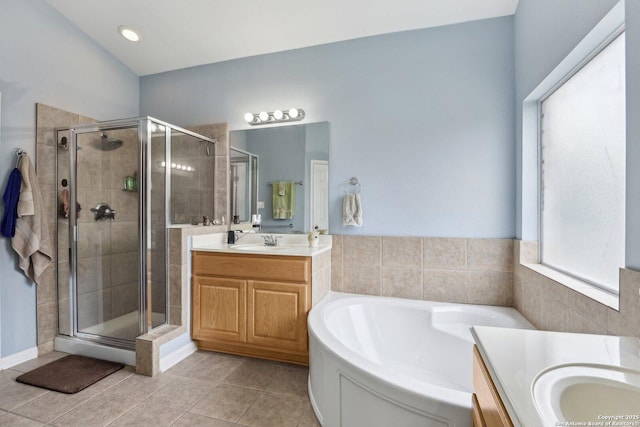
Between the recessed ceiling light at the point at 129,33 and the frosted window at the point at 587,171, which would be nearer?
the frosted window at the point at 587,171

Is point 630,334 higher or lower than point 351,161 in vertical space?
lower

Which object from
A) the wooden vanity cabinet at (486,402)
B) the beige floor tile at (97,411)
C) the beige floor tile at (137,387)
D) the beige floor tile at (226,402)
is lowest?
the beige floor tile at (226,402)

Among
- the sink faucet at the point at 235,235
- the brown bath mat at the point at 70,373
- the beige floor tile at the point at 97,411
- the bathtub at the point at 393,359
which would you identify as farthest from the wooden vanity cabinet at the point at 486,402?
the brown bath mat at the point at 70,373

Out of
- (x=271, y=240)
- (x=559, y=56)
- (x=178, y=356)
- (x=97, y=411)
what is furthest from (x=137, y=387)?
(x=559, y=56)

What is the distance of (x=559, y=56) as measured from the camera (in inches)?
60.2

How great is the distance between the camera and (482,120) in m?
2.22

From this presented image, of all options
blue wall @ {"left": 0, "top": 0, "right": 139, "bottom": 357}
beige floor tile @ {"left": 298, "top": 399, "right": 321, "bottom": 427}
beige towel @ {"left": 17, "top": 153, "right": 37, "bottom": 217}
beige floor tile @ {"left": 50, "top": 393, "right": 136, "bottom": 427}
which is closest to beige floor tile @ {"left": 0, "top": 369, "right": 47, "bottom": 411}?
blue wall @ {"left": 0, "top": 0, "right": 139, "bottom": 357}

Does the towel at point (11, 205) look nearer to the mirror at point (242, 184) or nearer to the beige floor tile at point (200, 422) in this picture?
the mirror at point (242, 184)

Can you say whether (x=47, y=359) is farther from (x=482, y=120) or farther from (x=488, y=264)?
(x=482, y=120)

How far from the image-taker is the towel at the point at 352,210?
7.98 ft

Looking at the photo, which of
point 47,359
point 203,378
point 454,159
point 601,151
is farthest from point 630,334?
point 47,359

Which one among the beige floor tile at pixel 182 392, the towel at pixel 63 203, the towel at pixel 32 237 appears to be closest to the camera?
the beige floor tile at pixel 182 392

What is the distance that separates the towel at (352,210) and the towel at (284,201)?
0.50 metres

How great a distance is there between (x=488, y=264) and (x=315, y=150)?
1700mm
